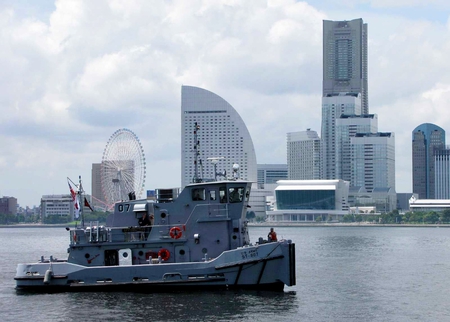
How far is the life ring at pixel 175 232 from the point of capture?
47094mm

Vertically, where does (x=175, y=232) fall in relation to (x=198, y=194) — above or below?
below

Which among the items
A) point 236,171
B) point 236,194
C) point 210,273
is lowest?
point 210,273

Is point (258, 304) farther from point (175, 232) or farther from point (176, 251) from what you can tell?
point (175, 232)

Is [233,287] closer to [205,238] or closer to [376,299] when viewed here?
[205,238]

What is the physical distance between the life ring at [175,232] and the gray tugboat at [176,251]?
16 millimetres

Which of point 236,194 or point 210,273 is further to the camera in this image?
point 236,194

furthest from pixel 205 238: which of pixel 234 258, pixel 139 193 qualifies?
pixel 139 193

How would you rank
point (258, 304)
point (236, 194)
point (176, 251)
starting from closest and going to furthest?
point (258, 304), point (176, 251), point (236, 194)

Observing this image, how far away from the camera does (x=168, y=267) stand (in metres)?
46.2

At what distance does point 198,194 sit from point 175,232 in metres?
2.47

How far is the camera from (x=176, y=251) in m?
47.1

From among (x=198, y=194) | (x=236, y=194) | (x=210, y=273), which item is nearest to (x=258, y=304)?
(x=210, y=273)

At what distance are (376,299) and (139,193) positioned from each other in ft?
152

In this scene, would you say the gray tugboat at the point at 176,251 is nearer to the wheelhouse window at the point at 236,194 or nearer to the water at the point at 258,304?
the wheelhouse window at the point at 236,194
